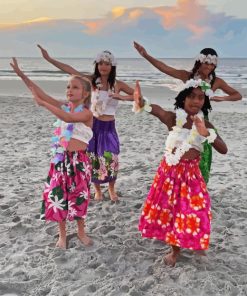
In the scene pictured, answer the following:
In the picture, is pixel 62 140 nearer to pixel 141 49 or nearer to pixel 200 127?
pixel 200 127

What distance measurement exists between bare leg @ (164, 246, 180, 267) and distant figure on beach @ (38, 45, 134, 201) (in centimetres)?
181

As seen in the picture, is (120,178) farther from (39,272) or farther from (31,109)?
(31,109)

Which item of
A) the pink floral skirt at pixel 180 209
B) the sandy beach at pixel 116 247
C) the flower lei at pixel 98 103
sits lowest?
the sandy beach at pixel 116 247

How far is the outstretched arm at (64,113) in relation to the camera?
12.2ft

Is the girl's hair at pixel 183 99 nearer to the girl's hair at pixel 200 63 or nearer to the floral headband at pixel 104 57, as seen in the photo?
the girl's hair at pixel 200 63

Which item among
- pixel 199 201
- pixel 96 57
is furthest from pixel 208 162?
pixel 96 57

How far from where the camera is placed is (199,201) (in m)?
3.88

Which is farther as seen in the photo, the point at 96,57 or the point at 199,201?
the point at 96,57

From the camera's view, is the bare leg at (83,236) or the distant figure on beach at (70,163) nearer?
the distant figure on beach at (70,163)

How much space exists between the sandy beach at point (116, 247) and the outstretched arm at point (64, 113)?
53.7 inches

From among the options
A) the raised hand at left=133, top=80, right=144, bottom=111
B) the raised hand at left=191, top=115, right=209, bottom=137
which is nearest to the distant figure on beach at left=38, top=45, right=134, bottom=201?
the raised hand at left=133, top=80, right=144, bottom=111

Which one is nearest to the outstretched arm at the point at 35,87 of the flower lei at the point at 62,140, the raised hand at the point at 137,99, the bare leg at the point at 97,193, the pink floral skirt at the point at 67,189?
the flower lei at the point at 62,140

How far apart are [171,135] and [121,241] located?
1400 millimetres

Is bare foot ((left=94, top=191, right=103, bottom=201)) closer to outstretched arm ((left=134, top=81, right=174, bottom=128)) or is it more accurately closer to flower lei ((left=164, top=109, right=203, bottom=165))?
flower lei ((left=164, top=109, right=203, bottom=165))
